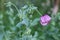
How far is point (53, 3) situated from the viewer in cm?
362

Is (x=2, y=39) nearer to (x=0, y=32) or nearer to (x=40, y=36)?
(x=0, y=32)

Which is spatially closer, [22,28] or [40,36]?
[22,28]

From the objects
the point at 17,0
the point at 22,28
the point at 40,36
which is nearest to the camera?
the point at 22,28

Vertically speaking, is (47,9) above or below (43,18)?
above

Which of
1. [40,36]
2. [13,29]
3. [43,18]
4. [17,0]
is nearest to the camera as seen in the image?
[43,18]

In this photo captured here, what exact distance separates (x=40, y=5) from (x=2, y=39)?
1.76m

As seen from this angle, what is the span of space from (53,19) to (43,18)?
52 cm

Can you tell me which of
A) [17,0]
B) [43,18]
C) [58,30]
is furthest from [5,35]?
[17,0]

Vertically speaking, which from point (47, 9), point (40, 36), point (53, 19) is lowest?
point (40, 36)

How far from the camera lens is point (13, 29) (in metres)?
2.06

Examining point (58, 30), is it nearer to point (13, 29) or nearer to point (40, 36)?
point (40, 36)

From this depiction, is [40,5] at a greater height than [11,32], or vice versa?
[40,5]

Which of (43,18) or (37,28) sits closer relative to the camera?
(43,18)

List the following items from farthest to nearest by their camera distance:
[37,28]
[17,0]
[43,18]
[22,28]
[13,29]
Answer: [17,0] < [37,28] < [13,29] < [22,28] < [43,18]
